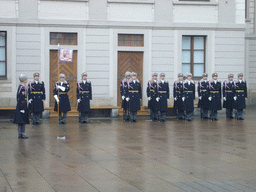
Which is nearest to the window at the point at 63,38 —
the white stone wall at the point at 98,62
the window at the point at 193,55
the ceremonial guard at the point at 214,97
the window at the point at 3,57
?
the white stone wall at the point at 98,62

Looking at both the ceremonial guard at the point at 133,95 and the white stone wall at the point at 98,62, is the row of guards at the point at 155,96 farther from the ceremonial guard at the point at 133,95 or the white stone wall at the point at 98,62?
the white stone wall at the point at 98,62

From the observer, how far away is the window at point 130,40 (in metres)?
21.4

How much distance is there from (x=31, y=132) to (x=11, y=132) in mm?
597

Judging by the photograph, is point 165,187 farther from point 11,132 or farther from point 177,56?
point 177,56

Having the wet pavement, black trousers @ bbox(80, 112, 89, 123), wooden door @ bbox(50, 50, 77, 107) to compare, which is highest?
wooden door @ bbox(50, 50, 77, 107)

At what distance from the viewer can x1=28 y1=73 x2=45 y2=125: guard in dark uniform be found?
58.0 feet

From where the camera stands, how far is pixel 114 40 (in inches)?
834

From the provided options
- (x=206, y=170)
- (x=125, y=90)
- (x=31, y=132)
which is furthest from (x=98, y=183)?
(x=125, y=90)

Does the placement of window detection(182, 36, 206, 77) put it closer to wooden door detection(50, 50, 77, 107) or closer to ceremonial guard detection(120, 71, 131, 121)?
ceremonial guard detection(120, 71, 131, 121)

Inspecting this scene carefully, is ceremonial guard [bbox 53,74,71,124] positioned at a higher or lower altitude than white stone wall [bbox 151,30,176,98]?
lower

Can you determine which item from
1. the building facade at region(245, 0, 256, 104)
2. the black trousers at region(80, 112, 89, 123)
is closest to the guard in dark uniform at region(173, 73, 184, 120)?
the black trousers at region(80, 112, 89, 123)

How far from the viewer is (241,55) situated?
22.5 metres

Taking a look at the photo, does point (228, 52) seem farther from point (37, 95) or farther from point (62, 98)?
point (37, 95)

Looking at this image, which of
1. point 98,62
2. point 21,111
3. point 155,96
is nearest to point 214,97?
point 155,96
